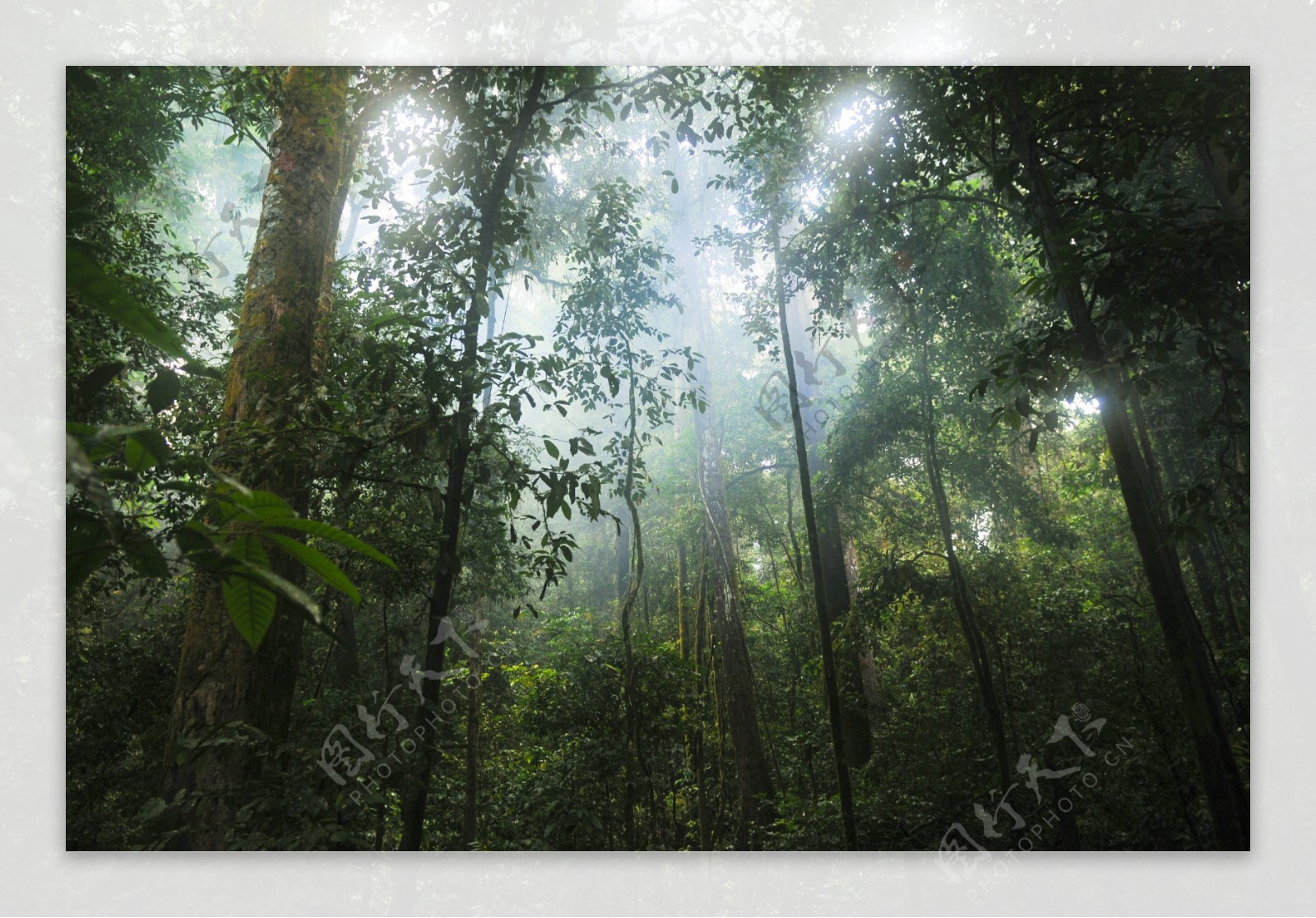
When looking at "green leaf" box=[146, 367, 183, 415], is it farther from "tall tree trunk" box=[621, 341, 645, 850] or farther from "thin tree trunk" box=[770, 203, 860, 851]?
"tall tree trunk" box=[621, 341, 645, 850]

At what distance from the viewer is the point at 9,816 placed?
2102 millimetres

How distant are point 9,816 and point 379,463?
1506mm

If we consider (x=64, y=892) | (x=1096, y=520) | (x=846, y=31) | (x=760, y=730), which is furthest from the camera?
(x=1096, y=520)

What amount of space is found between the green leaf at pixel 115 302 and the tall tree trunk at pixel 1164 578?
2.08m

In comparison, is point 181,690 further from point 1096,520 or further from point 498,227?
point 1096,520

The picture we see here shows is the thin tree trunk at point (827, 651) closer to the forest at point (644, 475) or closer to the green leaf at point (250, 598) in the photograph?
the forest at point (644, 475)

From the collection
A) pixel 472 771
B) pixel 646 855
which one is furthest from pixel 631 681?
pixel 646 855

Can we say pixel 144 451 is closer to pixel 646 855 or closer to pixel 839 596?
pixel 646 855

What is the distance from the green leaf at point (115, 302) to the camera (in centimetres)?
54

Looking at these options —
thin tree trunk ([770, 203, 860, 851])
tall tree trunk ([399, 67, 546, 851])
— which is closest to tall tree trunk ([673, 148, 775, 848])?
thin tree trunk ([770, 203, 860, 851])

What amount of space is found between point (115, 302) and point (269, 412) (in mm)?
1360

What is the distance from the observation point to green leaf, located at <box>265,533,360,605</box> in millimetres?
571

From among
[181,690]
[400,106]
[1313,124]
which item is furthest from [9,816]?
A: [1313,124]

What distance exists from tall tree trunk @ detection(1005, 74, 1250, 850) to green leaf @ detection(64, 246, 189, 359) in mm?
2078
